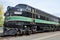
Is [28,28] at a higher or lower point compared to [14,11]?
lower

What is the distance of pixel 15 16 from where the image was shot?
49.4ft

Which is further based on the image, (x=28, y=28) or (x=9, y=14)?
(x=28, y=28)

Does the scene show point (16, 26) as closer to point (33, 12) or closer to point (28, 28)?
point (28, 28)

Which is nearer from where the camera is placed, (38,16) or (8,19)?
(8,19)

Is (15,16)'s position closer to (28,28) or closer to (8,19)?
(8,19)

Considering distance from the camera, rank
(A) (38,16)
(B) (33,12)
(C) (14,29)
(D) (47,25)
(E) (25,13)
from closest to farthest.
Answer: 1. (C) (14,29)
2. (E) (25,13)
3. (B) (33,12)
4. (A) (38,16)
5. (D) (47,25)

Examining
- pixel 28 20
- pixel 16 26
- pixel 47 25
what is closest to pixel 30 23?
pixel 28 20

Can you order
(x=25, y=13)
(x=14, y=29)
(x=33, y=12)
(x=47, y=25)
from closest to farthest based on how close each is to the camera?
(x=14, y=29) → (x=25, y=13) → (x=33, y=12) → (x=47, y=25)

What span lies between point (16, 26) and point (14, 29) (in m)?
0.43

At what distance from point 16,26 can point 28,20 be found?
1.97 metres

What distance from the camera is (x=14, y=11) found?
49.8 feet

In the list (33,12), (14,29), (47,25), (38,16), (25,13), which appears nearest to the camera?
(14,29)

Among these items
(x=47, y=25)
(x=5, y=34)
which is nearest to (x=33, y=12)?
(x=5, y=34)

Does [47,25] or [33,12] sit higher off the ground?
[33,12]
